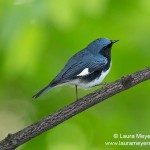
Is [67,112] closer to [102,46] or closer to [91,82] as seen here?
[91,82]

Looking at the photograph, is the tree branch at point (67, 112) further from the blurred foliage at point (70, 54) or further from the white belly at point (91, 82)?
the blurred foliage at point (70, 54)

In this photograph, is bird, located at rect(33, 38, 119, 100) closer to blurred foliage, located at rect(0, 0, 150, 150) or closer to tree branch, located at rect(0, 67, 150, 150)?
blurred foliage, located at rect(0, 0, 150, 150)

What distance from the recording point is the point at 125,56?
380cm

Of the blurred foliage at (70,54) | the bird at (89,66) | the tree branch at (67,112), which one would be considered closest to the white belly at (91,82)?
the bird at (89,66)

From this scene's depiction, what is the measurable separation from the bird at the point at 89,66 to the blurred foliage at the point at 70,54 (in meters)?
0.08

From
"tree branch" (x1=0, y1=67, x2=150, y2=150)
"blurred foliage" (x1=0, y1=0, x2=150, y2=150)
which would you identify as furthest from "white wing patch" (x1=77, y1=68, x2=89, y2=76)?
"tree branch" (x1=0, y1=67, x2=150, y2=150)

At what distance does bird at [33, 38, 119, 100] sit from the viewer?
11.5 feet

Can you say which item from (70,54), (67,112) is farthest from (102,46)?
(67,112)

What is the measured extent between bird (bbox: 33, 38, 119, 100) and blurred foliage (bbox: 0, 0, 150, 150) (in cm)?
8

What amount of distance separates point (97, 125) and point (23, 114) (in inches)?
36.8

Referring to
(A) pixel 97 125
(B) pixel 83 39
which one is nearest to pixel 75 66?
(B) pixel 83 39

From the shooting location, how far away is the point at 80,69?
3594 mm

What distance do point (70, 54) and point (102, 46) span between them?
0.87 ft

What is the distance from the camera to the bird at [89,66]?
3.51 m
